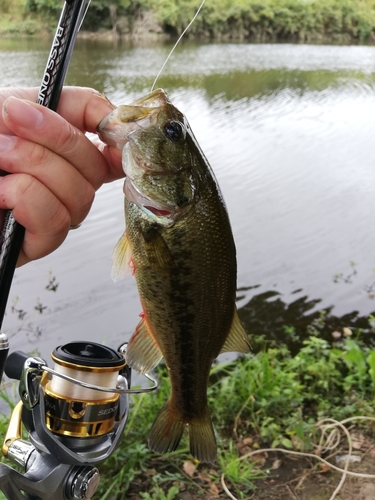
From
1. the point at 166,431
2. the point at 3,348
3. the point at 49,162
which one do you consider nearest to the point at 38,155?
the point at 49,162

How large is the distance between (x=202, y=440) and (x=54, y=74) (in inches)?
48.1

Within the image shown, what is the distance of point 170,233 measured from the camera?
4.35 feet

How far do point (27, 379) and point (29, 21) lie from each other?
93.9 ft

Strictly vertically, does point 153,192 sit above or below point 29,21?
below

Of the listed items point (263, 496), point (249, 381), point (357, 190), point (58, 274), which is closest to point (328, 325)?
point (249, 381)

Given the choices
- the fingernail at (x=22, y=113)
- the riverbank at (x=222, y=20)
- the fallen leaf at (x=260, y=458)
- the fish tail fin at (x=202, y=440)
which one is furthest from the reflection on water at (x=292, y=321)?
the riverbank at (x=222, y=20)

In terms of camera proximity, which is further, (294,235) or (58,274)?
(294,235)

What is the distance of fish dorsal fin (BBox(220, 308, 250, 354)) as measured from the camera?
1.44 meters

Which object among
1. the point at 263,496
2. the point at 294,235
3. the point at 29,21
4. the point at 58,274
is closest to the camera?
the point at 263,496

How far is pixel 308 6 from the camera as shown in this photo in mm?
46594

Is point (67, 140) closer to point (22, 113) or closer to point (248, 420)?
point (22, 113)

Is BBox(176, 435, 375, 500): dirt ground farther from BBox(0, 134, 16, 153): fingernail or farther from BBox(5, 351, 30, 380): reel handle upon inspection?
BBox(0, 134, 16, 153): fingernail

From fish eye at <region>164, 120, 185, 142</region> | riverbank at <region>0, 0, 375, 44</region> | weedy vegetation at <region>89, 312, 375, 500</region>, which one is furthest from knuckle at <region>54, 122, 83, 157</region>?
riverbank at <region>0, 0, 375, 44</region>

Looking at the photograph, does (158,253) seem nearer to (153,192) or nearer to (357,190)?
(153,192)
